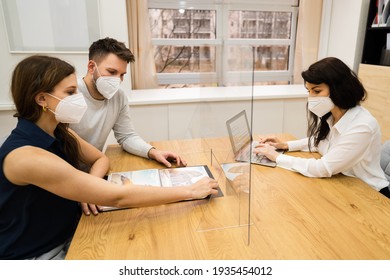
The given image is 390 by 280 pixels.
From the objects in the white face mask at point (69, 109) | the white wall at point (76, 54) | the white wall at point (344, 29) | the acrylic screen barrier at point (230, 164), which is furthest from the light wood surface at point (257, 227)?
the white wall at point (344, 29)

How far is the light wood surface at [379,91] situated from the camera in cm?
251

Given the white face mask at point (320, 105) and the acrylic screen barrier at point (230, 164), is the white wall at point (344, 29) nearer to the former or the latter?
the white face mask at point (320, 105)

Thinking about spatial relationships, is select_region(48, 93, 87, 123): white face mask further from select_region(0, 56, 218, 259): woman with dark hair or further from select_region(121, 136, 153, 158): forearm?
select_region(121, 136, 153, 158): forearm

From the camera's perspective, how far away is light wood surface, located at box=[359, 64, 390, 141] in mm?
2510

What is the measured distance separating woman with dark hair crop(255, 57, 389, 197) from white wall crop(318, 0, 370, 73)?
6.00 feet

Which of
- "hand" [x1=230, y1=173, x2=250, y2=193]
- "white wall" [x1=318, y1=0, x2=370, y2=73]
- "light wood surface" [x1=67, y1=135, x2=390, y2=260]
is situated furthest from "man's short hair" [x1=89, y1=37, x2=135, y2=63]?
"white wall" [x1=318, y1=0, x2=370, y2=73]

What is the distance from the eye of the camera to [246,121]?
111cm

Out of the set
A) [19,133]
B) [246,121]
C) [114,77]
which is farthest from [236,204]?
[114,77]

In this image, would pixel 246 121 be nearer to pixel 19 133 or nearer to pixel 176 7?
pixel 19 133

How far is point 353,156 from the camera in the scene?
4.24ft

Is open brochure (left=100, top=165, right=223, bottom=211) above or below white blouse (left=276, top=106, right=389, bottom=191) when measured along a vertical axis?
below

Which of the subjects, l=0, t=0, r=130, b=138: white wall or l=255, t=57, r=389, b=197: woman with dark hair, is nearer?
l=255, t=57, r=389, b=197: woman with dark hair

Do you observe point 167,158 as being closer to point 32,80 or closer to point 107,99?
point 107,99

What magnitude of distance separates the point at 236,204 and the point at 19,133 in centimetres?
76
